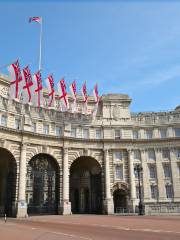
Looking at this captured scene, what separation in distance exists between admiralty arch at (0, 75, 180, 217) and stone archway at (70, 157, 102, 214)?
0.65ft

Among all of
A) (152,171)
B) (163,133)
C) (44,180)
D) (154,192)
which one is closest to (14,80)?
(44,180)

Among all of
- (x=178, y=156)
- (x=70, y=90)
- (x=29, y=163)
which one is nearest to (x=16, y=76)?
(x=70, y=90)

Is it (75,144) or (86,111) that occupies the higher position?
(86,111)

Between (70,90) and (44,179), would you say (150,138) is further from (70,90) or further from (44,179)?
(44,179)

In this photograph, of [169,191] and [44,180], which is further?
Result: [44,180]

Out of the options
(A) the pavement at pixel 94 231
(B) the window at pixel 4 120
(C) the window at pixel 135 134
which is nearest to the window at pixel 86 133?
(C) the window at pixel 135 134

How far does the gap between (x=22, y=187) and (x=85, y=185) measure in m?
16.9

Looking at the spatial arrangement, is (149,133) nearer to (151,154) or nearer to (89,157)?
(151,154)

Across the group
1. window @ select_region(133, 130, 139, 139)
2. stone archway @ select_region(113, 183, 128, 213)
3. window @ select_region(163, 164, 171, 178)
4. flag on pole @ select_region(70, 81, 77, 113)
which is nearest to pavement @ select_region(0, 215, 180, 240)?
stone archway @ select_region(113, 183, 128, 213)

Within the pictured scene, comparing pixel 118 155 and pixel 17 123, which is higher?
pixel 17 123

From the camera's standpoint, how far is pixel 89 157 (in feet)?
183

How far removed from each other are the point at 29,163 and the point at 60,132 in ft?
27.6

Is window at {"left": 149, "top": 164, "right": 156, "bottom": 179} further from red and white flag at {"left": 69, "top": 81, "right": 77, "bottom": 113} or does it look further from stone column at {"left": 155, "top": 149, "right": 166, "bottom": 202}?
red and white flag at {"left": 69, "top": 81, "right": 77, "bottom": 113}

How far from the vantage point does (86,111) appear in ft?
182
